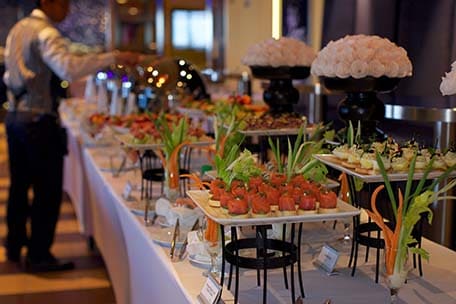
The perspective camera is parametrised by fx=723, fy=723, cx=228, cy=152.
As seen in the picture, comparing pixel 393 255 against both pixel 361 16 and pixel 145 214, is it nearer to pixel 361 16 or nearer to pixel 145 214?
pixel 145 214

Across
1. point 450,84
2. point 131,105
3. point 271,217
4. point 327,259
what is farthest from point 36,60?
point 450,84

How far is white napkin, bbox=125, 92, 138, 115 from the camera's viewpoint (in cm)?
434

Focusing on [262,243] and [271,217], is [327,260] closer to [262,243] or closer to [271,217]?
Result: [262,243]

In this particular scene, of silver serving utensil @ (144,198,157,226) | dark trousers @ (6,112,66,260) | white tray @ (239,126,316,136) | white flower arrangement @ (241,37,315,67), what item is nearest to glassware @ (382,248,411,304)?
silver serving utensil @ (144,198,157,226)

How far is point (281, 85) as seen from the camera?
3361mm

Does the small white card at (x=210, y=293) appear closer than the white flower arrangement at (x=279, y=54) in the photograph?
Yes

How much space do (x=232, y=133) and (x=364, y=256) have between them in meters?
0.82

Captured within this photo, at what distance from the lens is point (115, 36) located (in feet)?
36.6

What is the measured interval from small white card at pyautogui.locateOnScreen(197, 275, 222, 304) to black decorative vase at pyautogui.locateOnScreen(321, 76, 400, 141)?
92cm

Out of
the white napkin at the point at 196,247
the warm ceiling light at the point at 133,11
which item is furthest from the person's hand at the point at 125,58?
the warm ceiling light at the point at 133,11

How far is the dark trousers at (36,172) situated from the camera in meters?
3.89

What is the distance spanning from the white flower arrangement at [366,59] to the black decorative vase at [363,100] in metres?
0.04

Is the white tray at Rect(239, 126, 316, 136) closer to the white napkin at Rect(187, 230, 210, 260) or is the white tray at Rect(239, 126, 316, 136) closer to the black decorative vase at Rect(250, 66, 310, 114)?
the black decorative vase at Rect(250, 66, 310, 114)

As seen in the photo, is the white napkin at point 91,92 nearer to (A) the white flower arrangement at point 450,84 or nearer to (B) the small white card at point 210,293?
(B) the small white card at point 210,293
